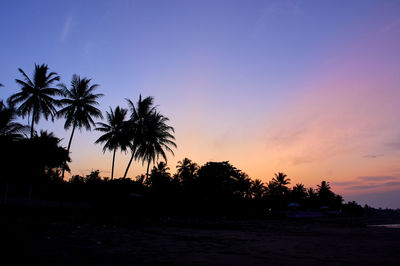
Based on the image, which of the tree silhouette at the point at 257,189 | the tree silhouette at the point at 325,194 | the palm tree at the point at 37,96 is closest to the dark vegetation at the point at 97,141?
the palm tree at the point at 37,96

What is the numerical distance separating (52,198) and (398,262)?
32.7m

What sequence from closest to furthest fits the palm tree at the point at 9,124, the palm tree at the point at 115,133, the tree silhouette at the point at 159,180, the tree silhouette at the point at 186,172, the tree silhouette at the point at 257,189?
the palm tree at the point at 9,124 → the palm tree at the point at 115,133 → the tree silhouette at the point at 159,180 → the tree silhouette at the point at 186,172 → the tree silhouette at the point at 257,189

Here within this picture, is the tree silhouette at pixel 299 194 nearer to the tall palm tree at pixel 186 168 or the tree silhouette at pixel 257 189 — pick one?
the tree silhouette at pixel 257 189

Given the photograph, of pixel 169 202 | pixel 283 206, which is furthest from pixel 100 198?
pixel 283 206

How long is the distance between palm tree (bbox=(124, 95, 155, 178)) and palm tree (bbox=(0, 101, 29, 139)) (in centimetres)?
989

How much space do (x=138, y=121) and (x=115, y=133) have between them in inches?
119

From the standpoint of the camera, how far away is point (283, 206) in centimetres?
6091

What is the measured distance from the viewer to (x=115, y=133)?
102 feet

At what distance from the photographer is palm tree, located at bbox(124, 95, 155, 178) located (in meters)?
29.9

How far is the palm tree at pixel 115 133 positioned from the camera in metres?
30.4

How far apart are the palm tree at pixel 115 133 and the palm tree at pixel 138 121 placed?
832mm

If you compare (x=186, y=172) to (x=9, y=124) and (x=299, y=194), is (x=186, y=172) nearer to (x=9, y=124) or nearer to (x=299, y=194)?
(x=9, y=124)

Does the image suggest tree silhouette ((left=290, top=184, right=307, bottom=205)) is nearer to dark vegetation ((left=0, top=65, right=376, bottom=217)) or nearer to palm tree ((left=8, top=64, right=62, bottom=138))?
dark vegetation ((left=0, top=65, right=376, bottom=217))

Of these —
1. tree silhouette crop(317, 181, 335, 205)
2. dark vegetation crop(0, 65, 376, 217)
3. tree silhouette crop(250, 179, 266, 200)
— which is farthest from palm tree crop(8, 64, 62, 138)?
tree silhouette crop(317, 181, 335, 205)
